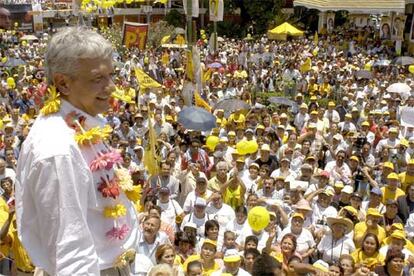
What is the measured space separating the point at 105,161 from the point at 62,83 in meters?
0.32

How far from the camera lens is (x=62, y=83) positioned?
2014mm

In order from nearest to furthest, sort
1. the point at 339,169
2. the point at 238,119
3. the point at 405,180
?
the point at 405,180, the point at 339,169, the point at 238,119

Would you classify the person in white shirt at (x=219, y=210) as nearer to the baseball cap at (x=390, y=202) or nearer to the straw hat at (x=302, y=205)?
the straw hat at (x=302, y=205)

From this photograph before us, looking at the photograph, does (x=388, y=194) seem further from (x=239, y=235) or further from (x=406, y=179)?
(x=239, y=235)

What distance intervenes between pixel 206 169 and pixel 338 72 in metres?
10.2

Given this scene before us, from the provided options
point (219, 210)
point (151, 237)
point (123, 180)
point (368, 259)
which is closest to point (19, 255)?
point (151, 237)

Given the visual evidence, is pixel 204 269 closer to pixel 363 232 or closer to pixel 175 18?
pixel 363 232

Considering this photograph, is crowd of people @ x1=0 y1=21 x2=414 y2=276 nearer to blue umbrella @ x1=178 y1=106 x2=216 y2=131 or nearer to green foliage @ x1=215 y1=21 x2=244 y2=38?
blue umbrella @ x1=178 y1=106 x2=216 y2=131

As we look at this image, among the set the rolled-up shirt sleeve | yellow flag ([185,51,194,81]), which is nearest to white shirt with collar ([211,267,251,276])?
the rolled-up shirt sleeve

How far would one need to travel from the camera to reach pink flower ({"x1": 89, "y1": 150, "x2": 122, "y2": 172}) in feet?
6.73

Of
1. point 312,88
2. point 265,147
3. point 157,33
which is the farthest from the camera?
point 157,33

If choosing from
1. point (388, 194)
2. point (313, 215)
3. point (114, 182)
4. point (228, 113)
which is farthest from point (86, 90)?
point (228, 113)

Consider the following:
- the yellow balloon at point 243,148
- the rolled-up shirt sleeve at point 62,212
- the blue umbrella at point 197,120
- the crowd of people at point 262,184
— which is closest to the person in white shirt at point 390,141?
the crowd of people at point 262,184

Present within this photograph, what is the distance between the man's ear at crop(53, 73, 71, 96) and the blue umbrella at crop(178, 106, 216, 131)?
25.9 ft
